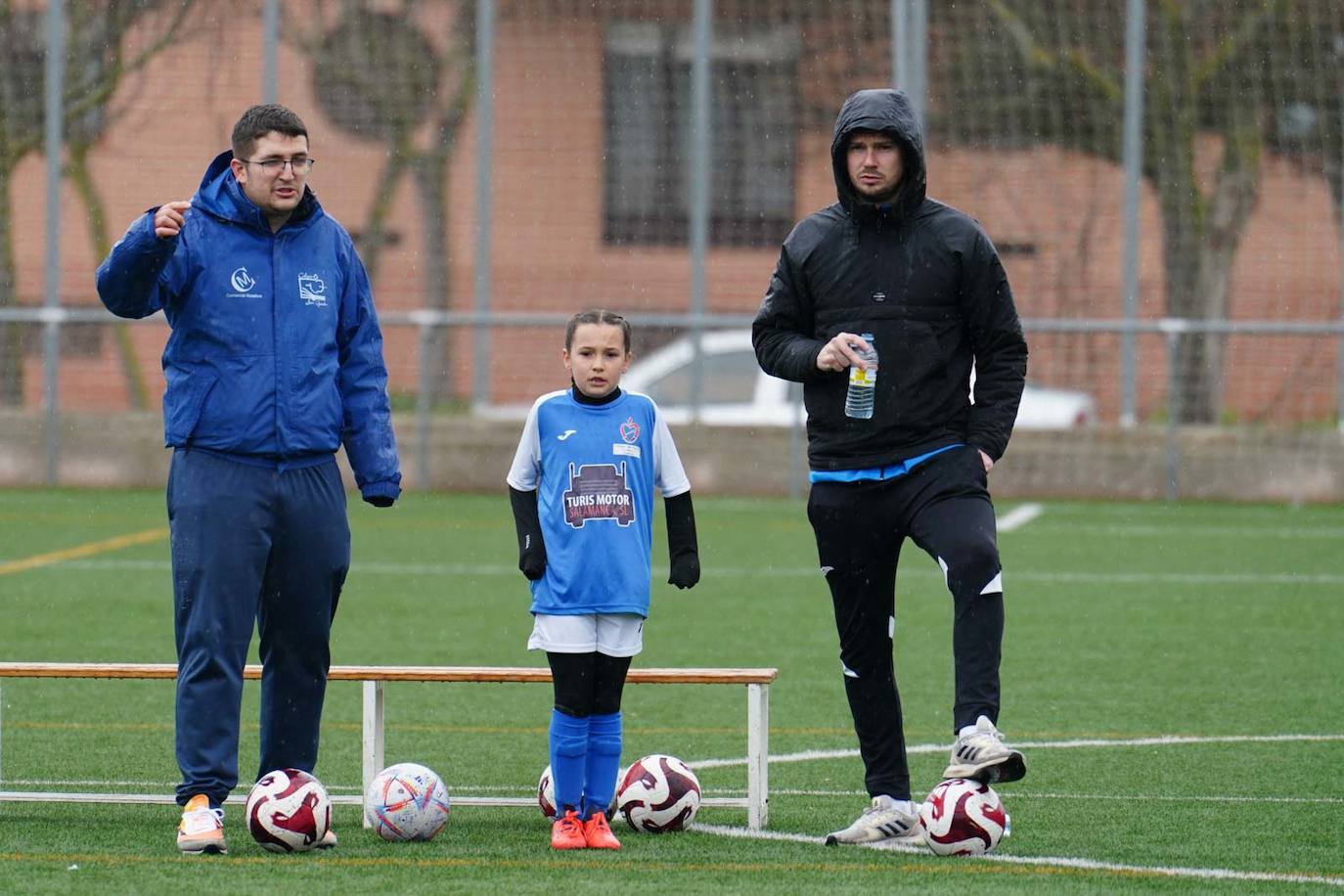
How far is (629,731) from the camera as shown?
331 inches

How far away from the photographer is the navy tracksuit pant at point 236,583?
6.02 metres

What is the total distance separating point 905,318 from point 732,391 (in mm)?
13849

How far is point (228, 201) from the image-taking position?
6109mm

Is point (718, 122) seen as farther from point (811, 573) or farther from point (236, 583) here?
point (236, 583)

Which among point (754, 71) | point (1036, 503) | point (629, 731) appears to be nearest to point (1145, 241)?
point (1036, 503)

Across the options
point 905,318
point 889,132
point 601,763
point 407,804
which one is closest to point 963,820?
point 601,763

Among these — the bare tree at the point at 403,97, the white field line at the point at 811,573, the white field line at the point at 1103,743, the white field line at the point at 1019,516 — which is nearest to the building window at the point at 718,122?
the bare tree at the point at 403,97

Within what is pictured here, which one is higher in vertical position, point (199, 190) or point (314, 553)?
point (199, 190)

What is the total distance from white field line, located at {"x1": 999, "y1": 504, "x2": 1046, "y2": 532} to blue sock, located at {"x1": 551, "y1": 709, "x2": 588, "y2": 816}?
10883 mm

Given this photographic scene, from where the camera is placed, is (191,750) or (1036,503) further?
(1036,503)

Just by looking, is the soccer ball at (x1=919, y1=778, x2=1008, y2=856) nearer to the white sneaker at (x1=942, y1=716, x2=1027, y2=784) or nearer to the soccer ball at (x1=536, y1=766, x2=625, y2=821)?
the white sneaker at (x1=942, y1=716, x2=1027, y2=784)

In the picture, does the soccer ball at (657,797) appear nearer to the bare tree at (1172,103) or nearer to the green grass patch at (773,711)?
the green grass patch at (773,711)

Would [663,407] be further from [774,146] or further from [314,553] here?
[314,553]

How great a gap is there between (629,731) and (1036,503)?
1147 centimetres
